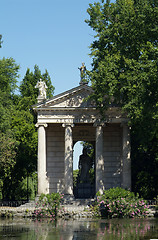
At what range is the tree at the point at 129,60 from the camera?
125ft

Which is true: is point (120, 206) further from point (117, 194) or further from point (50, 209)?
point (50, 209)

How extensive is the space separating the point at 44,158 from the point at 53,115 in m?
4.63

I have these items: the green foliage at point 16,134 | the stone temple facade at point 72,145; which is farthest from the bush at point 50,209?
the green foliage at point 16,134

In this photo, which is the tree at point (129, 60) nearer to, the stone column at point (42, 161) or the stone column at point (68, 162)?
the stone column at point (68, 162)

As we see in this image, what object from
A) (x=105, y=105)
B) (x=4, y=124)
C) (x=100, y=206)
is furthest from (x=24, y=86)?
(x=100, y=206)

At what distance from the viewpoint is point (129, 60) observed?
39500mm

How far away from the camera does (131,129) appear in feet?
165

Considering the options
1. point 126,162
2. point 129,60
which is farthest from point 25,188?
point 129,60

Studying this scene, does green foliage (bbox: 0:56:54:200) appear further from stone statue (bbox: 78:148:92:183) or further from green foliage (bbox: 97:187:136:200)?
green foliage (bbox: 97:187:136:200)

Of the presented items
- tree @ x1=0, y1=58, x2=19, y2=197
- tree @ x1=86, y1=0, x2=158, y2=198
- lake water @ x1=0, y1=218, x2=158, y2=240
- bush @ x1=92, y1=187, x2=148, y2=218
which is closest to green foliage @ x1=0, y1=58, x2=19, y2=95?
tree @ x1=0, y1=58, x2=19, y2=197

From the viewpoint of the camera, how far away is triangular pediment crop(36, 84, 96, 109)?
46.7 m

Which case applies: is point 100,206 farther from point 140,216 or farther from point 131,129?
point 131,129

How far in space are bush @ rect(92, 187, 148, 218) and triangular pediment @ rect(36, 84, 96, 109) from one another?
37.3ft

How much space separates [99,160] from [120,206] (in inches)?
373
